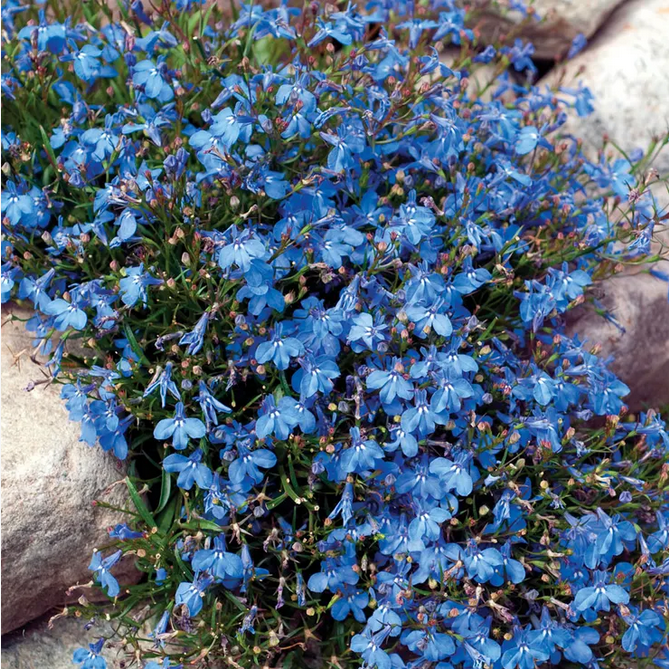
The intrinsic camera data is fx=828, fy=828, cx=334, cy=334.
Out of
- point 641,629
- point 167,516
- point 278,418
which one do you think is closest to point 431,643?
point 641,629

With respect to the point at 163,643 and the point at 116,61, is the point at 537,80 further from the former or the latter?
the point at 163,643

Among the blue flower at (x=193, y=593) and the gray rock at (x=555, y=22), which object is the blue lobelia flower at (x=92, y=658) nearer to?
the blue flower at (x=193, y=593)

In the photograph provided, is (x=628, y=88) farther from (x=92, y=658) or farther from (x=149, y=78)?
(x=92, y=658)

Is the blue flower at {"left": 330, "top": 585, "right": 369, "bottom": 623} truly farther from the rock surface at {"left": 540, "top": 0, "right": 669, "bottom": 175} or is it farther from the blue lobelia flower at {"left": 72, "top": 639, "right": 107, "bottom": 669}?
the rock surface at {"left": 540, "top": 0, "right": 669, "bottom": 175}

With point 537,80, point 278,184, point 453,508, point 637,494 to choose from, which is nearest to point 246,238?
point 278,184

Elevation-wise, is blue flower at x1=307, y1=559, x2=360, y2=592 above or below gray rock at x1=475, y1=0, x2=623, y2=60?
below

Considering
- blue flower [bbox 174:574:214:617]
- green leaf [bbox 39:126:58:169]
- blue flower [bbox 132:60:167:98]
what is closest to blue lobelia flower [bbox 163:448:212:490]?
blue flower [bbox 174:574:214:617]
